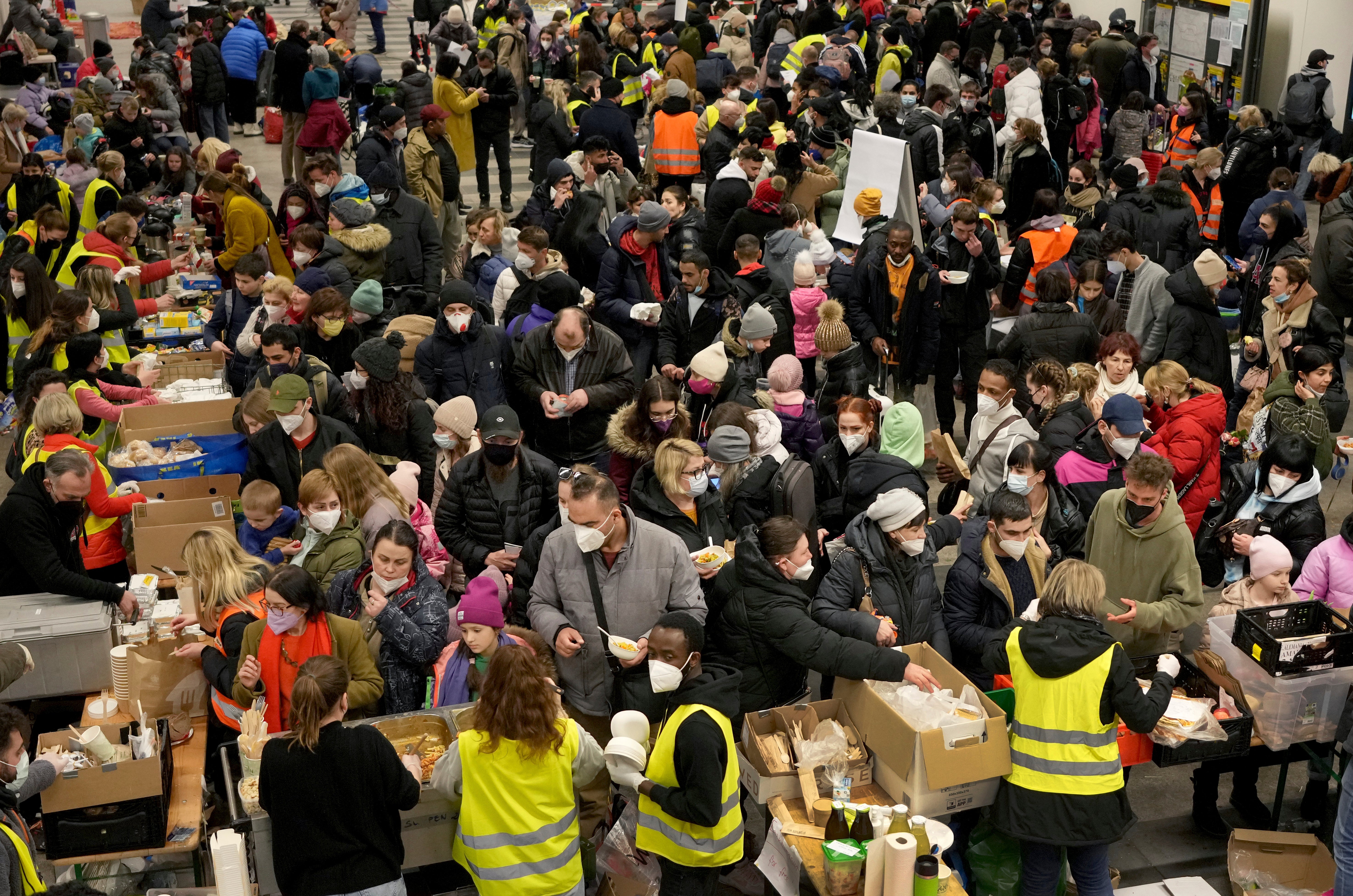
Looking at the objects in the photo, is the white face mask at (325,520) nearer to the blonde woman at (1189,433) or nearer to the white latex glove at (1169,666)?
the white latex glove at (1169,666)

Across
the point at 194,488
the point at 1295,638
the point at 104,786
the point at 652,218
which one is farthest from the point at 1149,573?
the point at 194,488

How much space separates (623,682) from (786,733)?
69 centimetres

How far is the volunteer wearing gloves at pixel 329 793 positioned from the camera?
433 cm

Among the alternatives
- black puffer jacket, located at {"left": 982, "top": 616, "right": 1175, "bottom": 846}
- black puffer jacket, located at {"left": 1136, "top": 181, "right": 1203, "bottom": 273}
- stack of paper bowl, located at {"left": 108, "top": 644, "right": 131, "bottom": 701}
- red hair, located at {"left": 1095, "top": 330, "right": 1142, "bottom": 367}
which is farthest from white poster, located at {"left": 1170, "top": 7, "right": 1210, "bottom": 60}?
stack of paper bowl, located at {"left": 108, "top": 644, "right": 131, "bottom": 701}

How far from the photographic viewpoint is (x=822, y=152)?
1157 centimetres

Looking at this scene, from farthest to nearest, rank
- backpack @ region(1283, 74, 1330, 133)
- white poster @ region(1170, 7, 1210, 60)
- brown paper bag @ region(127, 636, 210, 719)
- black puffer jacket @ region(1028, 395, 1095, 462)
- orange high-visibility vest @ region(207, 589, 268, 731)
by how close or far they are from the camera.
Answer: white poster @ region(1170, 7, 1210, 60) → backpack @ region(1283, 74, 1330, 133) → black puffer jacket @ region(1028, 395, 1095, 462) → brown paper bag @ region(127, 636, 210, 719) → orange high-visibility vest @ region(207, 589, 268, 731)

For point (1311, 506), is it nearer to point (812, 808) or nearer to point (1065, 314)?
point (1065, 314)

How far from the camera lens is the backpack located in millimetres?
14617

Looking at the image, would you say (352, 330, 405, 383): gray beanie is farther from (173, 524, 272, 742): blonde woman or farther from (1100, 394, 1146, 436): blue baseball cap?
(1100, 394, 1146, 436): blue baseball cap

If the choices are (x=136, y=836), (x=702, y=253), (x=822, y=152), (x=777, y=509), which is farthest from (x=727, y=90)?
(x=136, y=836)

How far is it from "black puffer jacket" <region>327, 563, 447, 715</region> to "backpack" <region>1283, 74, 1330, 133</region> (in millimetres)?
12918

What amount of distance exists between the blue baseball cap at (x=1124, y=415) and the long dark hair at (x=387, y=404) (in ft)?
11.7

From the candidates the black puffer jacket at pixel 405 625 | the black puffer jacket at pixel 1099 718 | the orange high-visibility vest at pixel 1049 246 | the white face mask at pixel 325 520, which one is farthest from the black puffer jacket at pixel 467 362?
the orange high-visibility vest at pixel 1049 246

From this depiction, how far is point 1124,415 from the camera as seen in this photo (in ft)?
20.9
